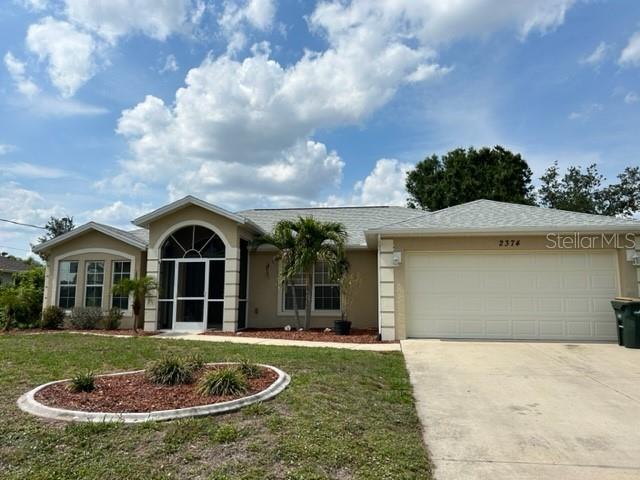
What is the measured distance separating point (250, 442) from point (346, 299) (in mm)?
10148

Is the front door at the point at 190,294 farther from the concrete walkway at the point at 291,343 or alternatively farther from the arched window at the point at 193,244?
the concrete walkway at the point at 291,343

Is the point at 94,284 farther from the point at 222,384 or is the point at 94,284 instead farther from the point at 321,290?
the point at 222,384

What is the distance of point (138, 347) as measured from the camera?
10008mm

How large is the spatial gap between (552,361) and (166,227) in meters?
11.5

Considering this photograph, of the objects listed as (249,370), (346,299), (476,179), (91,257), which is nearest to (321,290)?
(346,299)

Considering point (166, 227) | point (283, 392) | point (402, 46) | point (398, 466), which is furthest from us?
point (166, 227)

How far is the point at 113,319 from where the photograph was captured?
14742 millimetres

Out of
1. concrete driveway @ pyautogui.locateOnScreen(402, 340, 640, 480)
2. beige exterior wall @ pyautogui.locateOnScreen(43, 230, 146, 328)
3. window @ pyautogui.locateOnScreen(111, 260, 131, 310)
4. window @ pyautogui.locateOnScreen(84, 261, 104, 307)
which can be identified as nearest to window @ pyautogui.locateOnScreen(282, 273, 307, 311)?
beige exterior wall @ pyautogui.locateOnScreen(43, 230, 146, 328)

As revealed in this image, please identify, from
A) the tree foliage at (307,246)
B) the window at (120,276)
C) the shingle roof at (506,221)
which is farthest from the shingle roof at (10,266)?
the shingle roof at (506,221)

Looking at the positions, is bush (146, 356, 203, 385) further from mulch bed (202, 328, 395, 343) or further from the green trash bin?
the green trash bin

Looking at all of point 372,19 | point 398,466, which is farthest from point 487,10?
point 398,466

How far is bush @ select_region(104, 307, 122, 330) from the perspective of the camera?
48.1ft

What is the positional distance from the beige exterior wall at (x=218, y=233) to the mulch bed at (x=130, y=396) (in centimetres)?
732

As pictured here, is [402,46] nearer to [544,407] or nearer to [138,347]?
[544,407]
